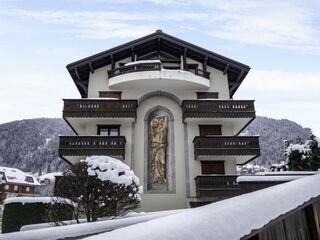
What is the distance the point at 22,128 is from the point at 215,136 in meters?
159

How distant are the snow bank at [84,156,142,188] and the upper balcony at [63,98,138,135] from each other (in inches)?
341

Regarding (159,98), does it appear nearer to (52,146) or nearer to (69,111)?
(69,111)

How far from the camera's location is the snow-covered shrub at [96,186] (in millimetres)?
11953

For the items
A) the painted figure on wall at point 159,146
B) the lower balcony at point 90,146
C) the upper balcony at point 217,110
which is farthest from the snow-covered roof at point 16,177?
the upper balcony at point 217,110

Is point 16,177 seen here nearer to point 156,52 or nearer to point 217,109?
point 156,52

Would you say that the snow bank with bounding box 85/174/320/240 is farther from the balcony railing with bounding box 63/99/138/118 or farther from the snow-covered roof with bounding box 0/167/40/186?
the snow-covered roof with bounding box 0/167/40/186

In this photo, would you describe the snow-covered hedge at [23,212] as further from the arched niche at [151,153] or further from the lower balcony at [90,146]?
the arched niche at [151,153]

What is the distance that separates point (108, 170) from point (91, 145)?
844cm

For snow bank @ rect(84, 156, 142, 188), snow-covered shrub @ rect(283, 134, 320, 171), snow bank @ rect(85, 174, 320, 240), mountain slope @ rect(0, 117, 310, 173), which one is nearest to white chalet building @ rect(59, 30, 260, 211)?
snow-covered shrub @ rect(283, 134, 320, 171)

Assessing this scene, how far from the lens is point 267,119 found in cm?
13850

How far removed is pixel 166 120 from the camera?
74.6 feet

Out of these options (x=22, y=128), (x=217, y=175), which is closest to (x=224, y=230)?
(x=217, y=175)

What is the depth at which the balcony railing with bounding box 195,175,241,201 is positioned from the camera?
1891 cm

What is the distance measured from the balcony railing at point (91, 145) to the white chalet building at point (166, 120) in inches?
2.7
